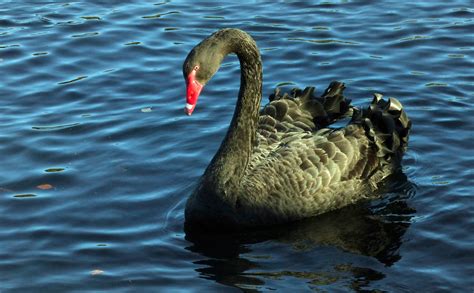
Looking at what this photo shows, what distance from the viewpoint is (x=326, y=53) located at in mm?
11578

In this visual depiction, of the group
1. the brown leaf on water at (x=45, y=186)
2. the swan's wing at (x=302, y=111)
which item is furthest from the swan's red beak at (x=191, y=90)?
→ the brown leaf on water at (x=45, y=186)

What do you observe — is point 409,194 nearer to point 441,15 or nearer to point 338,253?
point 338,253

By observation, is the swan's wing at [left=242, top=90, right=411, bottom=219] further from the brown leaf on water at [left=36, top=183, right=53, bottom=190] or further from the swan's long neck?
the brown leaf on water at [left=36, top=183, right=53, bottom=190]

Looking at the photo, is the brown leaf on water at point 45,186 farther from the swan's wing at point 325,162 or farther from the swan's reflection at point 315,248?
the swan's wing at point 325,162

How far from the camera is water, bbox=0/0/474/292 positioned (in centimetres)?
735

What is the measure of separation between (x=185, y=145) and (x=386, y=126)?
74.7 inches

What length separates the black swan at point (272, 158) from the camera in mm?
7891

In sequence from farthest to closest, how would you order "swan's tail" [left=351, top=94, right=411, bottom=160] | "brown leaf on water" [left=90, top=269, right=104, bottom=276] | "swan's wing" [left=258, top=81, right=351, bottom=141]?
"swan's wing" [left=258, top=81, right=351, bottom=141], "swan's tail" [left=351, top=94, right=411, bottom=160], "brown leaf on water" [left=90, top=269, right=104, bottom=276]

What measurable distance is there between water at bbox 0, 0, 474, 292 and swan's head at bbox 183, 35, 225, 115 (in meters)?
1.11

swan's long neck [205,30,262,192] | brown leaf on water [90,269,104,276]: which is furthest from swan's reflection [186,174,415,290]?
brown leaf on water [90,269,104,276]

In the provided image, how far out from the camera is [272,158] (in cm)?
821

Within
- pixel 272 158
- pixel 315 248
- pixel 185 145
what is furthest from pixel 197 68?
pixel 185 145

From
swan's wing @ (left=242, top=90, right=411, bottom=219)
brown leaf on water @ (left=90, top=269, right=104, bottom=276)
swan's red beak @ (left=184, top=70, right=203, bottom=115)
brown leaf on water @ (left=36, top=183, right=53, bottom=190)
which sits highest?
swan's red beak @ (left=184, top=70, right=203, bottom=115)

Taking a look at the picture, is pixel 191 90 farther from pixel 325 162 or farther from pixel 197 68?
pixel 325 162
